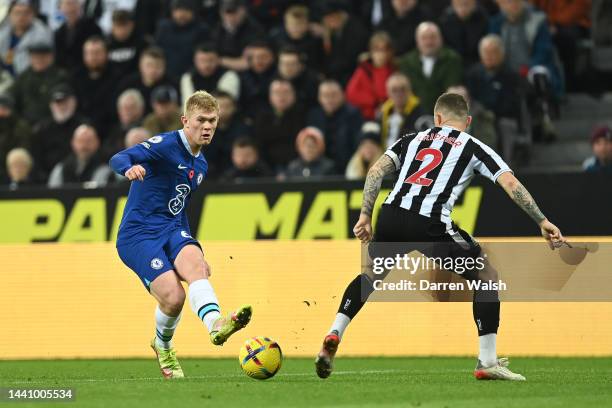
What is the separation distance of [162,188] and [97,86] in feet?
26.0


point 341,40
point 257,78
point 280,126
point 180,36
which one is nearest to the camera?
point 280,126

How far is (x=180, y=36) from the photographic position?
1716 cm

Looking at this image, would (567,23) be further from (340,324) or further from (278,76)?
(340,324)

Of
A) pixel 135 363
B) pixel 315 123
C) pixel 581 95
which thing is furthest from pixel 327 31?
pixel 135 363

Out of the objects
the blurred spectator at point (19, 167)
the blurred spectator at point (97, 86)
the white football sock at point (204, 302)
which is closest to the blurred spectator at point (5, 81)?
the blurred spectator at point (97, 86)

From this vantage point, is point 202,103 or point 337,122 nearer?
point 202,103

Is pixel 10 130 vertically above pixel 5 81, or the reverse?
pixel 5 81

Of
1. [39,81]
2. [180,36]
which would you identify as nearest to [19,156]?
[39,81]

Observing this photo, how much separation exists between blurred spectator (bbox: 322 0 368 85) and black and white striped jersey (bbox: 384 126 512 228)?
7.00 meters

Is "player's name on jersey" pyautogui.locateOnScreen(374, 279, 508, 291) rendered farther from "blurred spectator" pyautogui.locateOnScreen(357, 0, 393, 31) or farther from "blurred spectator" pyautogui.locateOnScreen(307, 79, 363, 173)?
"blurred spectator" pyautogui.locateOnScreen(357, 0, 393, 31)

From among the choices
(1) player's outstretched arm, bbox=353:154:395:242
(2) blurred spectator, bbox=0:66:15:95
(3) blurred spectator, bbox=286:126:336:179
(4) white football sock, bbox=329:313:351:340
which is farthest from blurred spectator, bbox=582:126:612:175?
(2) blurred spectator, bbox=0:66:15:95

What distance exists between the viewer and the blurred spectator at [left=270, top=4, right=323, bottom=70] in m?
16.3

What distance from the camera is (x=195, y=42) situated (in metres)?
17.1

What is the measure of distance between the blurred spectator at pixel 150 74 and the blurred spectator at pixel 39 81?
1189 millimetres
